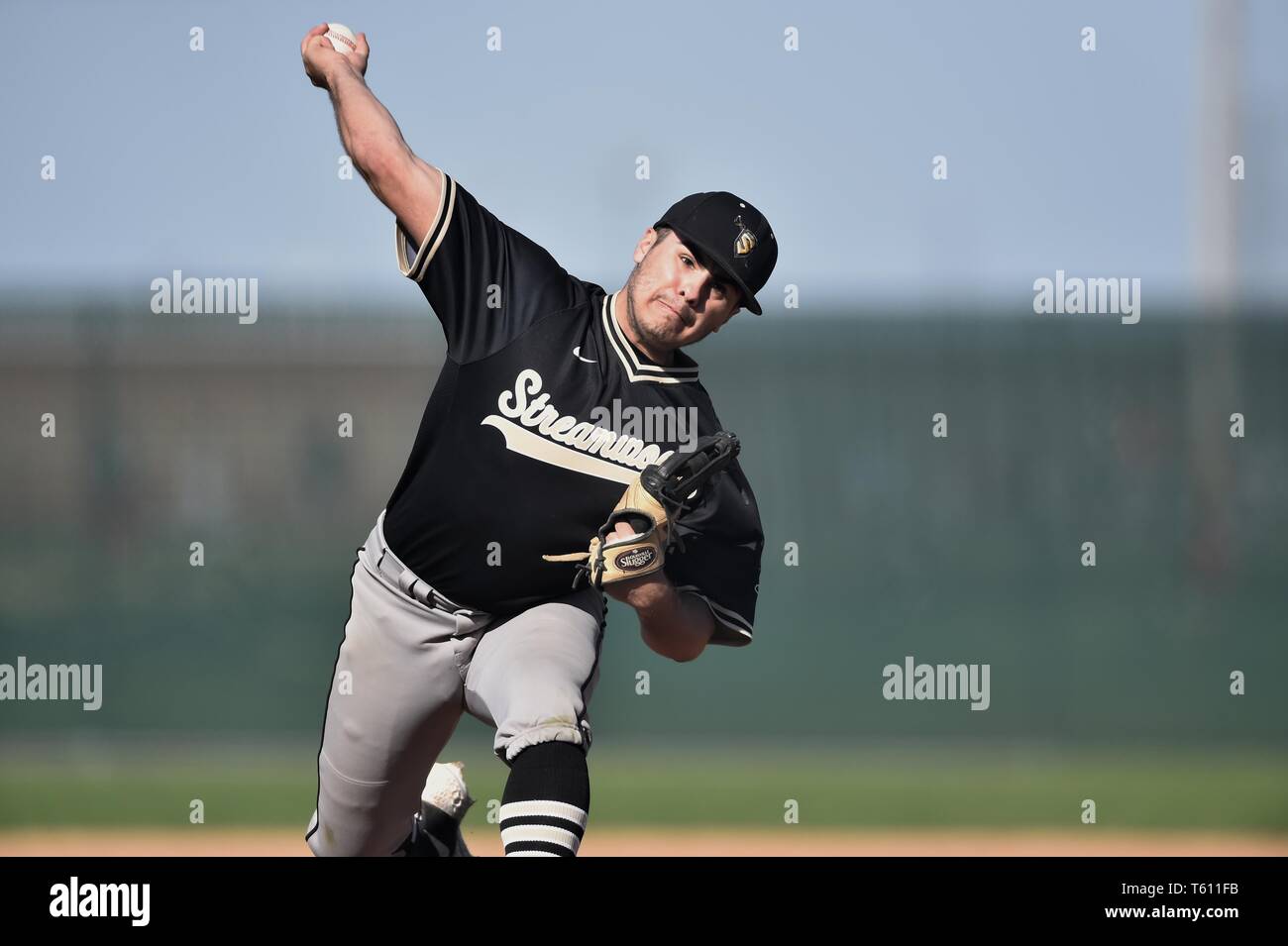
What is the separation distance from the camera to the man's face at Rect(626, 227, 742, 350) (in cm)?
280

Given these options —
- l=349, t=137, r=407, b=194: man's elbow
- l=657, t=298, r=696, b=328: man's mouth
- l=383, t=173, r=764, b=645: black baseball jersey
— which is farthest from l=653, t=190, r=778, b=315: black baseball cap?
l=349, t=137, r=407, b=194: man's elbow

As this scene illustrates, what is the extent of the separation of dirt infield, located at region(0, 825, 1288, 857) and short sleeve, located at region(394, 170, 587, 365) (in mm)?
4277

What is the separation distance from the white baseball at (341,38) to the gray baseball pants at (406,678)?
1.02 metres

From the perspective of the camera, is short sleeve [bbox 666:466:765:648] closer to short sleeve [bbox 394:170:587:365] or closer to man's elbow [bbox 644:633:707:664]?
man's elbow [bbox 644:633:707:664]

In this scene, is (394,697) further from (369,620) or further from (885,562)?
(885,562)

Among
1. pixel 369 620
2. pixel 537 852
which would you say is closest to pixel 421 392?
pixel 369 620

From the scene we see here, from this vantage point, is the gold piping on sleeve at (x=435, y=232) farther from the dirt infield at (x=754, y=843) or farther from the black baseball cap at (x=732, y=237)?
the dirt infield at (x=754, y=843)

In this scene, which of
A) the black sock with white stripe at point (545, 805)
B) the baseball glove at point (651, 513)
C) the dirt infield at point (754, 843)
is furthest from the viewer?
the dirt infield at point (754, 843)

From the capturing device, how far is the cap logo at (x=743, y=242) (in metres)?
2.76

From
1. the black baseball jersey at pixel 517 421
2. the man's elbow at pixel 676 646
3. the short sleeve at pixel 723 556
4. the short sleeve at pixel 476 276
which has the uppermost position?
the short sleeve at pixel 476 276

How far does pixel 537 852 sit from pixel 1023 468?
260 inches

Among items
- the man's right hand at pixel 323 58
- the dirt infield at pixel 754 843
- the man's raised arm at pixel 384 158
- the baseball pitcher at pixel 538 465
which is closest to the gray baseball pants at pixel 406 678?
the baseball pitcher at pixel 538 465

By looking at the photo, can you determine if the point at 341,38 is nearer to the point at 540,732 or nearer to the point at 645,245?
the point at 645,245

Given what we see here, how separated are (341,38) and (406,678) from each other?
1361mm
